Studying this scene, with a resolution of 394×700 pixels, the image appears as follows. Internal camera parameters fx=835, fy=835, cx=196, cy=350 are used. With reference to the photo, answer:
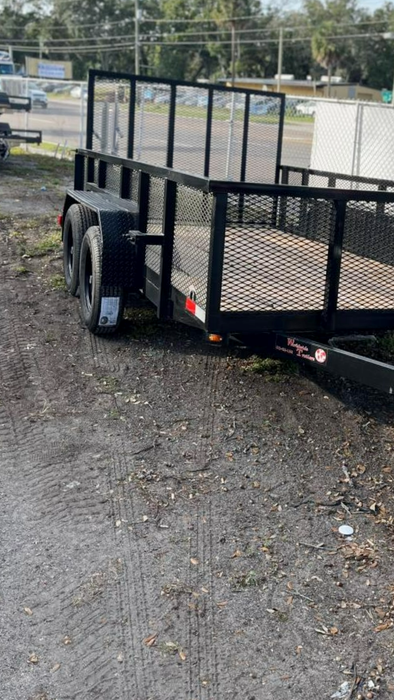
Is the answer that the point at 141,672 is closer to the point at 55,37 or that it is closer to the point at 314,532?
the point at 314,532

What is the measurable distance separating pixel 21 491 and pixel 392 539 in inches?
76.5

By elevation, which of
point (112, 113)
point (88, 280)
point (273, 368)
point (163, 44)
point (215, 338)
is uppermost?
point (163, 44)

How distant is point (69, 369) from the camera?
616 cm

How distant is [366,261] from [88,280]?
2.56 meters

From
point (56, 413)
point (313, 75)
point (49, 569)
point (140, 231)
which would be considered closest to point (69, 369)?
point (56, 413)

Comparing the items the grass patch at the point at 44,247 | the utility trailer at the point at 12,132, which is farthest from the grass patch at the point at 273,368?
the utility trailer at the point at 12,132

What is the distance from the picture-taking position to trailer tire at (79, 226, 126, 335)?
247 inches

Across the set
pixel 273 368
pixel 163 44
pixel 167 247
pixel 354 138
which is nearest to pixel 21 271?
pixel 167 247

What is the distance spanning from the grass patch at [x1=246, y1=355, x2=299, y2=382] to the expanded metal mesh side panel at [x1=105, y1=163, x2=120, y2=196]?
2.07 meters

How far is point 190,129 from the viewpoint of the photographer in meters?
9.35

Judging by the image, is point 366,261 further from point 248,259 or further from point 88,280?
point 88,280

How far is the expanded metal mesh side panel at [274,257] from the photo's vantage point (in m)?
4.85

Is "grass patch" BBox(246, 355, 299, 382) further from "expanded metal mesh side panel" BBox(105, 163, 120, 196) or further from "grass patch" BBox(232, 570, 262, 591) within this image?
"grass patch" BBox(232, 570, 262, 591)

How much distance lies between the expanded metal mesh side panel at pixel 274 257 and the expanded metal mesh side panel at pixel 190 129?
397cm
